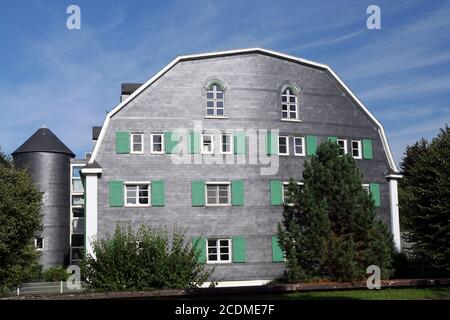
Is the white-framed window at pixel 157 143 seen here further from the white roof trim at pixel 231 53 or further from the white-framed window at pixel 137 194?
the white roof trim at pixel 231 53

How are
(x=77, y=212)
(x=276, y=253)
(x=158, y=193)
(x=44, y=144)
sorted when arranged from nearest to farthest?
1. (x=158, y=193)
2. (x=276, y=253)
3. (x=44, y=144)
4. (x=77, y=212)

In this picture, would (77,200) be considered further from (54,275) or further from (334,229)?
(334,229)

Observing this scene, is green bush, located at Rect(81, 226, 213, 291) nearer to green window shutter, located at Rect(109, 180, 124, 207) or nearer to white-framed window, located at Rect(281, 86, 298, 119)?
green window shutter, located at Rect(109, 180, 124, 207)

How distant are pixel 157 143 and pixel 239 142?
4.59m

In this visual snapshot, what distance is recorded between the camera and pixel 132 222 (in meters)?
28.0

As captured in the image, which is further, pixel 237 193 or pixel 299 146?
pixel 299 146

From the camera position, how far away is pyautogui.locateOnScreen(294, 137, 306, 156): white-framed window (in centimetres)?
3072

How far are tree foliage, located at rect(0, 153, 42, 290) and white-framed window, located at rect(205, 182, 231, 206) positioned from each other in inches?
354

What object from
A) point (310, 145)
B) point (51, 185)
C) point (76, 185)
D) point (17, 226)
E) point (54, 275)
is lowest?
point (54, 275)

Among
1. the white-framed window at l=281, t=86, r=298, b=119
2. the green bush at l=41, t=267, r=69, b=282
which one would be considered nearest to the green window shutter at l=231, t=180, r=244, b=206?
the white-framed window at l=281, t=86, r=298, b=119

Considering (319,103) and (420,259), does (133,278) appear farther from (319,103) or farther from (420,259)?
(319,103)

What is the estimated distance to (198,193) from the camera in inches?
1133

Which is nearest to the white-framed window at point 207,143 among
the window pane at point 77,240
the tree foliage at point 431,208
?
the tree foliage at point 431,208

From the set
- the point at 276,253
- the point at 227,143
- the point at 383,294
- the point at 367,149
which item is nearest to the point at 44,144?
the point at 227,143
